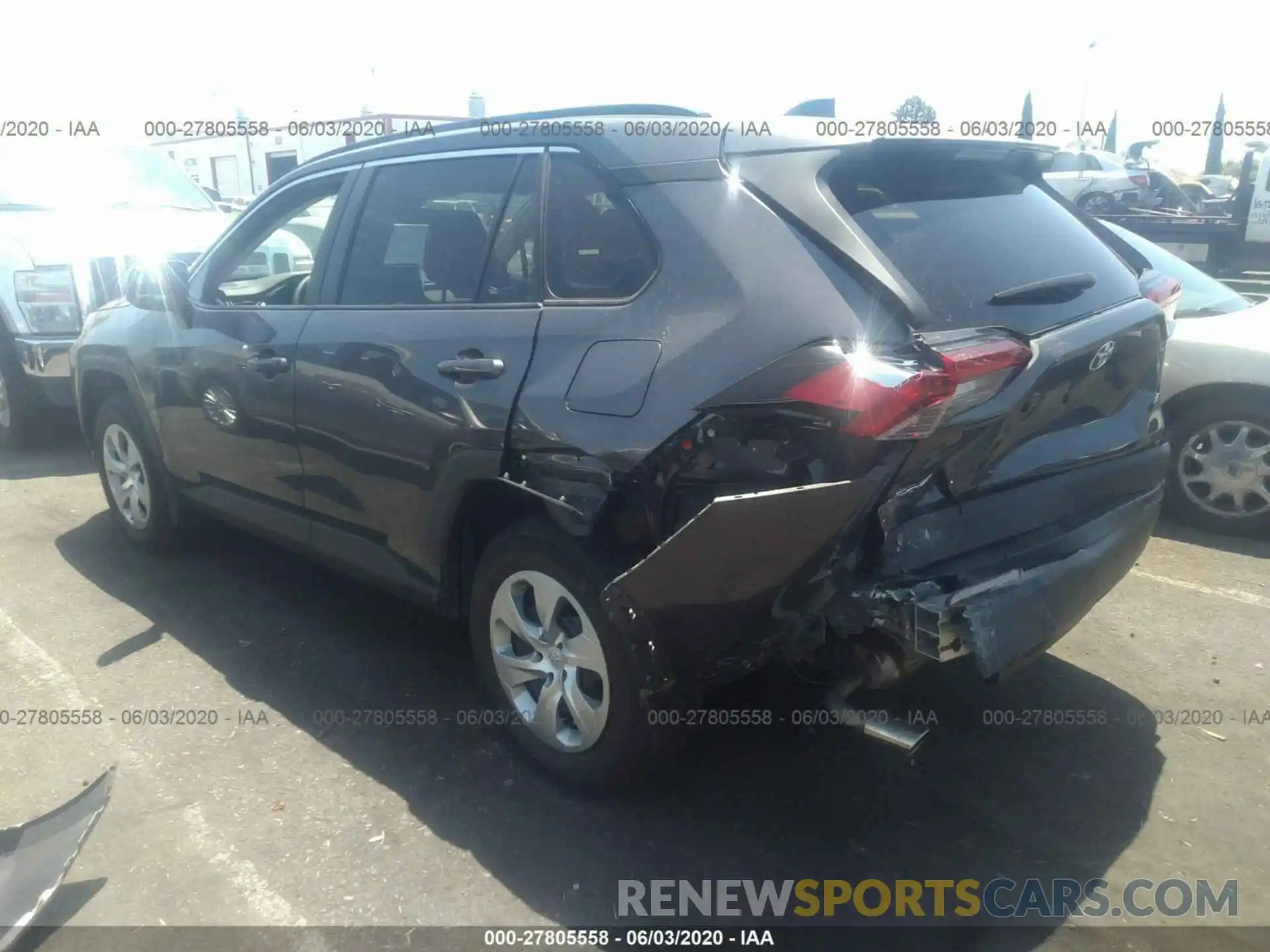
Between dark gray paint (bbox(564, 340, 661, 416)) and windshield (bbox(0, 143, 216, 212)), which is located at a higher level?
windshield (bbox(0, 143, 216, 212))

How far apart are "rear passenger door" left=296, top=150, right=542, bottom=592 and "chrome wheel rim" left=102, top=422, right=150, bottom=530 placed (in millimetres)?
1586

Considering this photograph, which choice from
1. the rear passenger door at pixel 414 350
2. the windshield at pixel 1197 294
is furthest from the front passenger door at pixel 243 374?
the windshield at pixel 1197 294

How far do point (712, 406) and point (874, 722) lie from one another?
101 centimetres

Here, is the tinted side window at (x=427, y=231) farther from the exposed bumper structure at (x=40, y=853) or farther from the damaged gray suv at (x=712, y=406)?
the exposed bumper structure at (x=40, y=853)

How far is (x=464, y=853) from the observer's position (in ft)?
9.48

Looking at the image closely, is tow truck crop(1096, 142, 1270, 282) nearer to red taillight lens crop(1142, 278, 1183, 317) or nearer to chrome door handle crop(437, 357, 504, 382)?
red taillight lens crop(1142, 278, 1183, 317)

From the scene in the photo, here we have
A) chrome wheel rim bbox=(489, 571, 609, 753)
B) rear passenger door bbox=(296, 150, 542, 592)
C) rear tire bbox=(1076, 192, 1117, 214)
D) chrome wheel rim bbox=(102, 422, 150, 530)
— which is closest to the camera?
chrome wheel rim bbox=(489, 571, 609, 753)

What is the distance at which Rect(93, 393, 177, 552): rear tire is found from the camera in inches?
193

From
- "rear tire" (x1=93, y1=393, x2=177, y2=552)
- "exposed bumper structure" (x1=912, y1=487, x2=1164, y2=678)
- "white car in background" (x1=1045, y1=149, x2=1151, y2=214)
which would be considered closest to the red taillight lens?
"exposed bumper structure" (x1=912, y1=487, x2=1164, y2=678)

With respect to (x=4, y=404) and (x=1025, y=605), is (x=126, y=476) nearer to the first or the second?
(x=4, y=404)

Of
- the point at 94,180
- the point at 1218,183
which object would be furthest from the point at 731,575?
the point at 1218,183

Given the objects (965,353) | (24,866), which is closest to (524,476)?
(965,353)

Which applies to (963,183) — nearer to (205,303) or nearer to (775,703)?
(775,703)

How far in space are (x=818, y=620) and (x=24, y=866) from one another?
2.26 meters
